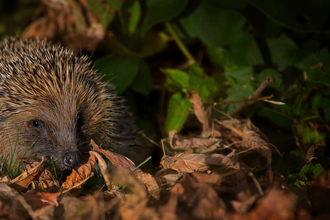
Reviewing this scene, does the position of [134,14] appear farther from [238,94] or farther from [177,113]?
[238,94]

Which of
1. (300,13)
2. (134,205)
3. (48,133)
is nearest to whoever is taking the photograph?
(134,205)

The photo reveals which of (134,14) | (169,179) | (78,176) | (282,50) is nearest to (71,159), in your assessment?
(78,176)

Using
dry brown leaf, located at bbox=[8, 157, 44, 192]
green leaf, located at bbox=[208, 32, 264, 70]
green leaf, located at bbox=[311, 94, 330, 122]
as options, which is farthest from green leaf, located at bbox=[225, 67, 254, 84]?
dry brown leaf, located at bbox=[8, 157, 44, 192]

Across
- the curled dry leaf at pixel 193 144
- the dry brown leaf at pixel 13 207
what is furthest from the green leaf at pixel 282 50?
the dry brown leaf at pixel 13 207

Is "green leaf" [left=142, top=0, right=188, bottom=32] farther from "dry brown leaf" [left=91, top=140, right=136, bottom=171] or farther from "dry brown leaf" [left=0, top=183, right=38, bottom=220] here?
"dry brown leaf" [left=0, top=183, right=38, bottom=220]

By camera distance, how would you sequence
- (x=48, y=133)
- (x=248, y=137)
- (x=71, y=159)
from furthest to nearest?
(x=248, y=137) → (x=48, y=133) → (x=71, y=159)
